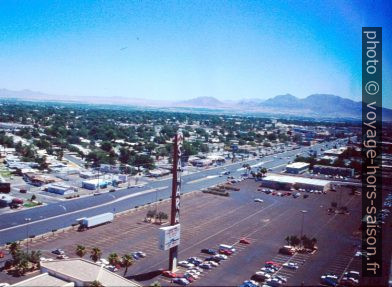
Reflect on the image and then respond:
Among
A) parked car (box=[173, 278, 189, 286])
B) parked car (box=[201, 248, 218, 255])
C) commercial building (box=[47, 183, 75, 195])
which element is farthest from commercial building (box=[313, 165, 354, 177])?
parked car (box=[173, 278, 189, 286])

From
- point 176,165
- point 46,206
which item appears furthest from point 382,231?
point 46,206

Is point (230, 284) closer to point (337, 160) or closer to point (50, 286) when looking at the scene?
point (50, 286)

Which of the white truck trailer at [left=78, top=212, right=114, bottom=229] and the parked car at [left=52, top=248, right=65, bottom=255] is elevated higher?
the white truck trailer at [left=78, top=212, right=114, bottom=229]

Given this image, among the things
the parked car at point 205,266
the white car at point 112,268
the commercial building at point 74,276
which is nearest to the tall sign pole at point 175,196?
the parked car at point 205,266

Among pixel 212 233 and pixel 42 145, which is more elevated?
pixel 42 145

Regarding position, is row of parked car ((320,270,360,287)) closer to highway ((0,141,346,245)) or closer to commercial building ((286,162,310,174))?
highway ((0,141,346,245))

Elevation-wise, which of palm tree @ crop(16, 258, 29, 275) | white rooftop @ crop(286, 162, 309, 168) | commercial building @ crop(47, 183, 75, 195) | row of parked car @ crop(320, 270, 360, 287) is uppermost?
white rooftop @ crop(286, 162, 309, 168)

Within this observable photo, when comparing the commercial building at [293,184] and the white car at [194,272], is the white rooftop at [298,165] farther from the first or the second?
the white car at [194,272]
